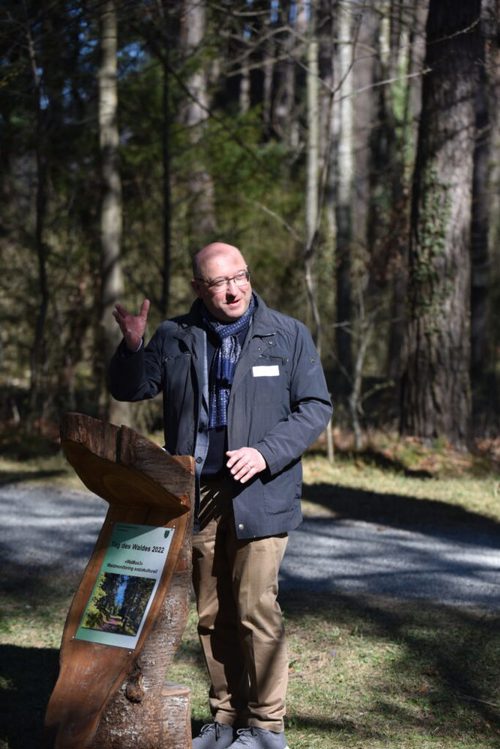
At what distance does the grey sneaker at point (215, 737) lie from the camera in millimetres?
4148

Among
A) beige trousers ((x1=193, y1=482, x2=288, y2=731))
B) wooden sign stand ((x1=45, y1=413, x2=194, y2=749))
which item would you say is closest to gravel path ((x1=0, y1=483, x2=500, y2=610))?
beige trousers ((x1=193, y1=482, x2=288, y2=731))

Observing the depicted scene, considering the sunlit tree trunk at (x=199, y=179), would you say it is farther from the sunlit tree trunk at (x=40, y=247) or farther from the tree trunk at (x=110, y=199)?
the sunlit tree trunk at (x=40, y=247)

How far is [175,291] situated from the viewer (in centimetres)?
1747

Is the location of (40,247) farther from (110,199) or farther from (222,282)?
(222,282)

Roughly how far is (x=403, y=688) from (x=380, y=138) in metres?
23.6

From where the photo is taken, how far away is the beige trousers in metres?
4.03

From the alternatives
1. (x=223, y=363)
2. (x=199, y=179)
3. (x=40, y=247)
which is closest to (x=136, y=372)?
(x=223, y=363)

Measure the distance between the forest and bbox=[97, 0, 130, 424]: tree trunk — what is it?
26 millimetres

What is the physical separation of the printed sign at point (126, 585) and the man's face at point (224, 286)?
2.90 ft

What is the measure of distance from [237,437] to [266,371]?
0.91 ft

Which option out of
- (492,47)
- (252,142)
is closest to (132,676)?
(492,47)

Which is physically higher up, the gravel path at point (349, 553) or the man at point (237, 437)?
the man at point (237, 437)

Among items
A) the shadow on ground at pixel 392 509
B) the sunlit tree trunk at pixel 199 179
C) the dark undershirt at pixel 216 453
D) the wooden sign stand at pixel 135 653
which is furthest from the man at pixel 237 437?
the sunlit tree trunk at pixel 199 179

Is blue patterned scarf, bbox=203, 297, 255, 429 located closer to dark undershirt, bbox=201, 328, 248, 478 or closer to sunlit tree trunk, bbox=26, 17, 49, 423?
dark undershirt, bbox=201, 328, 248, 478
